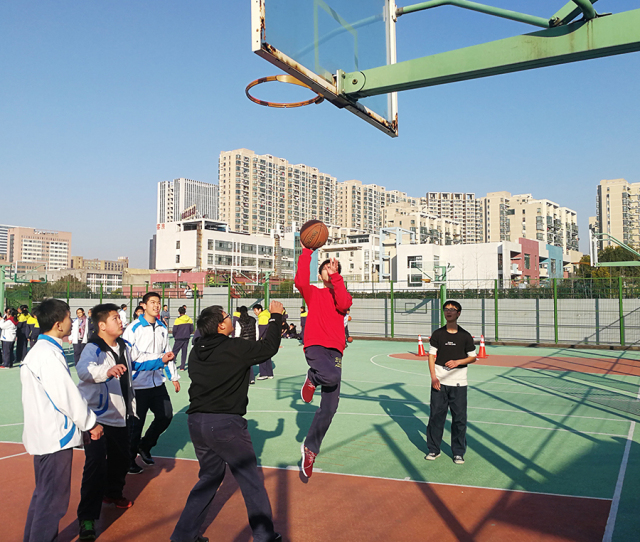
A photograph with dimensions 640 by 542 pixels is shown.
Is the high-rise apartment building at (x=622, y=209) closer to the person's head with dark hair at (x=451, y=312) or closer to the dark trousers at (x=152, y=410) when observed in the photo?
the person's head with dark hair at (x=451, y=312)

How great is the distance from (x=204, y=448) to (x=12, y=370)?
50.1 ft

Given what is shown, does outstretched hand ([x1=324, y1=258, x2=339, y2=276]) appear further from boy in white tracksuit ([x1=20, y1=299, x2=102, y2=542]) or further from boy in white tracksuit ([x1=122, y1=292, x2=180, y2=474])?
boy in white tracksuit ([x1=20, y1=299, x2=102, y2=542])

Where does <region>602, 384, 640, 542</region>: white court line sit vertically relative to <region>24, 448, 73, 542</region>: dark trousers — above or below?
below

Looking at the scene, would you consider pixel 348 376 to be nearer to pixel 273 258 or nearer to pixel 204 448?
pixel 204 448

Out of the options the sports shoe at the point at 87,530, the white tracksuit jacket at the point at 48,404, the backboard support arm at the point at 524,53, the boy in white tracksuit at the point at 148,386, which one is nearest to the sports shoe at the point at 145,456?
the boy in white tracksuit at the point at 148,386

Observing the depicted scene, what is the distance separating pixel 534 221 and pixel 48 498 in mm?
150477

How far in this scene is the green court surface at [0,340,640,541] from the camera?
234 inches

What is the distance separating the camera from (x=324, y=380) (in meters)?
5.47

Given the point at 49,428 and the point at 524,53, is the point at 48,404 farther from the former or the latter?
the point at 524,53

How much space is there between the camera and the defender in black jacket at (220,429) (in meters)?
4.10

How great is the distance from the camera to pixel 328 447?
728cm

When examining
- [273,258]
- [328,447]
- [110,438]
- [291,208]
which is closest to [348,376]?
[328,447]

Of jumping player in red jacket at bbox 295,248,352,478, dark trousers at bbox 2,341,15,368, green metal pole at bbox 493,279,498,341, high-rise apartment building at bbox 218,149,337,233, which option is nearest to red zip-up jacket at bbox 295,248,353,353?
jumping player in red jacket at bbox 295,248,352,478

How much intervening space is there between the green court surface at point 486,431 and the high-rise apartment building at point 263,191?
149 m
